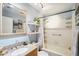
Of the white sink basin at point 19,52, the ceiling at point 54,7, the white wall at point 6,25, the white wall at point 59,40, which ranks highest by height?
the ceiling at point 54,7

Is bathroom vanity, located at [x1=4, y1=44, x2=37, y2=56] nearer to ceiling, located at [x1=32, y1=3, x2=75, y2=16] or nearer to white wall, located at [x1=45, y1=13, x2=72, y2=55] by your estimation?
white wall, located at [x1=45, y1=13, x2=72, y2=55]

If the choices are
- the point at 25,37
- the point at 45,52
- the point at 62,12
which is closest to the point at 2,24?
the point at 25,37

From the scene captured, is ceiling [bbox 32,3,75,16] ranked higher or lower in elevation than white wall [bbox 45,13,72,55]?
higher

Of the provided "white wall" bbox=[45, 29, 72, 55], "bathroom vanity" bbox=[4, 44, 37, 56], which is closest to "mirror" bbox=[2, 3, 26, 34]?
"bathroom vanity" bbox=[4, 44, 37, 56]

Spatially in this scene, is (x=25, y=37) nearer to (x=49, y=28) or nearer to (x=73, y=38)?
(x=49, y=28)

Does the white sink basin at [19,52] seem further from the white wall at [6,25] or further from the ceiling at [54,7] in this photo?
the ceiling at [54,7]

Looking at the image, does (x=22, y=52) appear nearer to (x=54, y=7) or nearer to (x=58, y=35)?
(x=58, y=35)

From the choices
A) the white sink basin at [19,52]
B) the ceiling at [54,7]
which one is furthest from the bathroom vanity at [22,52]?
the ceiling at [54,7]

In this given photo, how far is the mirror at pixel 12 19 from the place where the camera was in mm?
1089

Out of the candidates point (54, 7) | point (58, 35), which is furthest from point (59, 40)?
point (54, 7)

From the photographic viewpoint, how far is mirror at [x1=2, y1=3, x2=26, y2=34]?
1.09 meters

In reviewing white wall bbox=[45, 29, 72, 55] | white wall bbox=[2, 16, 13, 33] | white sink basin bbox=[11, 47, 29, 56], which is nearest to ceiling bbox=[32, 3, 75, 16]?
white wall bbox=[45, 29, 72, 55]

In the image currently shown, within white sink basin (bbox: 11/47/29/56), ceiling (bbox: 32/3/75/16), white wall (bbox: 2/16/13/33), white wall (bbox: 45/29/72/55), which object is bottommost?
white sink basin (bbox: 11/47/29/56)

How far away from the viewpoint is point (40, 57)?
1.14 m
